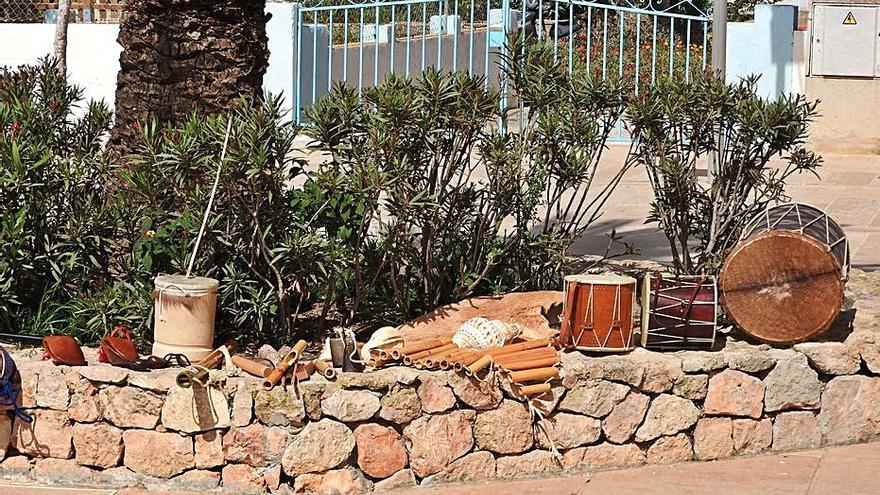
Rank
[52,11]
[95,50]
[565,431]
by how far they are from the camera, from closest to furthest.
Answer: [565,431] < [95,50] < [52,11]

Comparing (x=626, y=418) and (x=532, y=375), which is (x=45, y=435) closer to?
(x=532, y=375)

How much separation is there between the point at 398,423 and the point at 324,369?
1.16 ft

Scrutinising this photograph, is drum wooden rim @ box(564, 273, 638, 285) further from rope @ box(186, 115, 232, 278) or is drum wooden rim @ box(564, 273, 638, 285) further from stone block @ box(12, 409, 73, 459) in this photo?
stone block @ box(12, 409, 73, 459)

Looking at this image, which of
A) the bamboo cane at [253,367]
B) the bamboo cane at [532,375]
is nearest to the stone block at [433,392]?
the bamboo cane at [532,375]

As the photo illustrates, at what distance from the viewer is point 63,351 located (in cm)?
507

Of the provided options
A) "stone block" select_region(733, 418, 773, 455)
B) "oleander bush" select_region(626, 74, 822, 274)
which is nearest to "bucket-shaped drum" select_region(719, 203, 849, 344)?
"stone block" select_region(733, 418, 773, 455)

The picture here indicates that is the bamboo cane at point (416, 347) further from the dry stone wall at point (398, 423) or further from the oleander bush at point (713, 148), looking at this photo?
the oleander bush at point (713, 148)

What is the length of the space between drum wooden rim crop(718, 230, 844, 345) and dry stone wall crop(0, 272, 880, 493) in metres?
0.10

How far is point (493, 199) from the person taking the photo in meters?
6.02

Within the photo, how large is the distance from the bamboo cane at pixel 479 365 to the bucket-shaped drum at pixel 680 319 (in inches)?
28.2

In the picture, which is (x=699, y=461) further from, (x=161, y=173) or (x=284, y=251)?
(x=161, y=173)

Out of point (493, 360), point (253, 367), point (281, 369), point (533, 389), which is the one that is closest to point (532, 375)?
point (533, 389)

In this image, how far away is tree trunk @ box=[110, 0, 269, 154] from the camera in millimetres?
6223

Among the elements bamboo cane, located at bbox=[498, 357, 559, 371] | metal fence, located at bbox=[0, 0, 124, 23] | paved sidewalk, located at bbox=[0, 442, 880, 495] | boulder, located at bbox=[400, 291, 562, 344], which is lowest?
paved sidewalk, located at bbox=[0, 442, 880, 495]
